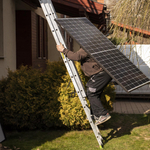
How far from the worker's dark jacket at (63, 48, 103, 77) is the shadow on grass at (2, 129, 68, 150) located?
1.79m

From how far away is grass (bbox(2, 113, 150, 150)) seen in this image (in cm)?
478

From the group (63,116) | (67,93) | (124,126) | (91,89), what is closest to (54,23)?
(91,89)

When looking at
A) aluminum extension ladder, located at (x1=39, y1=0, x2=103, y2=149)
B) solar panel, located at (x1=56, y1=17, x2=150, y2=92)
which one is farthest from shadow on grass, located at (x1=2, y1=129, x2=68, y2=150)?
solar panel, located at (x1=56, y1=17, x2=150, y2=92)

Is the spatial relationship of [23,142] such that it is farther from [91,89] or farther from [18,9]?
[18,9]

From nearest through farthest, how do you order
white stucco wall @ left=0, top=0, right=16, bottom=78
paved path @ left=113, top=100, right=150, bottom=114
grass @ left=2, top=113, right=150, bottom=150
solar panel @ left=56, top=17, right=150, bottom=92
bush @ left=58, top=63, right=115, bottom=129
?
solar panel @ left=56, top=17, right=150, bottom=92, grass @ left=2, top=113, right=150, bottom=150, bush @ left=58, top=63, right=115, bottom=129, white stucco wall @ left=0, top=0, right=16, bottom=78, paved path @ left=113, top=100, right=150, bottom=114

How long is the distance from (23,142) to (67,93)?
4.48ft

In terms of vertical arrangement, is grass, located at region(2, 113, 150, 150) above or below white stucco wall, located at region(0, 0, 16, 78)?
below

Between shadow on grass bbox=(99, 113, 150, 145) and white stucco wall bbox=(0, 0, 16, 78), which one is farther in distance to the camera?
white stucco wall bbox=(0, 0, 16, 78)

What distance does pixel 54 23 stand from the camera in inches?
174

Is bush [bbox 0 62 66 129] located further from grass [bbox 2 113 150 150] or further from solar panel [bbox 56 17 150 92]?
solar panel [bbox 56 17 150 92]

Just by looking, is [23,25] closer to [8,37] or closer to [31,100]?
[8,37]

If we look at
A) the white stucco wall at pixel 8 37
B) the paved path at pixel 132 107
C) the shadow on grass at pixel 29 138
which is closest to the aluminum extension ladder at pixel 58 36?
the shadow on grass at pixel 29 138

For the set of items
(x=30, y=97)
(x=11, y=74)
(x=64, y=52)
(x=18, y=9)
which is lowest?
(x=30, y=97)

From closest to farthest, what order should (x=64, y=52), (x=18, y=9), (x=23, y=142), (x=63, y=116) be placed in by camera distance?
(x=64, y=52) < (x=23, y=142) < (x=63, y=116) < (x=18, y=9)
